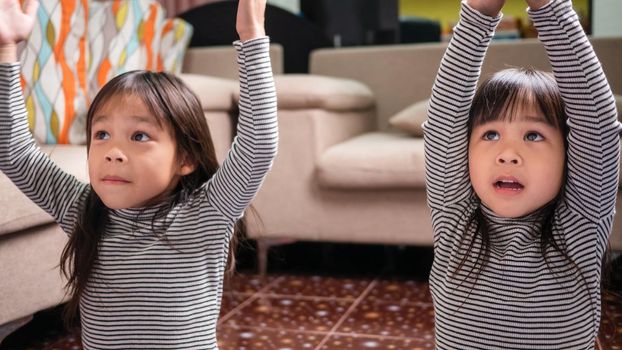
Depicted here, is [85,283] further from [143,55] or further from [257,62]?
[143,55]

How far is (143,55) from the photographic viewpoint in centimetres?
267

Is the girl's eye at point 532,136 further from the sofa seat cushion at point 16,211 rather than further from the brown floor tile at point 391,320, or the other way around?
the sofa seat cushion at point 16,211

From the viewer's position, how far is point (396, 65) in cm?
298

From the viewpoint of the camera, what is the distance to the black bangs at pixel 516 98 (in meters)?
1.07

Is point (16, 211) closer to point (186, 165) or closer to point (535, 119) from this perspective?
point (186, 165)

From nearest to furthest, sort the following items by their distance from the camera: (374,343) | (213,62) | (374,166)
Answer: (374,343)
(374,166)
(213,62)

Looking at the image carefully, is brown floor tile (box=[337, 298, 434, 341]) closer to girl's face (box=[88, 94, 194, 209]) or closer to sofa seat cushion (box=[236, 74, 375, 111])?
sofa seat cushion (box=[236, 74, 375, 111])

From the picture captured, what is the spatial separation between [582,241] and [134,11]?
78.2 inches

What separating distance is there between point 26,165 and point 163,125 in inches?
8.9

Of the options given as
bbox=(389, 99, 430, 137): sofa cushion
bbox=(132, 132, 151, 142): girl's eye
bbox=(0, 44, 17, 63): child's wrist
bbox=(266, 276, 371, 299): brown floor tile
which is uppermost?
bbox=(0, 44, 17, 63): child's wrist

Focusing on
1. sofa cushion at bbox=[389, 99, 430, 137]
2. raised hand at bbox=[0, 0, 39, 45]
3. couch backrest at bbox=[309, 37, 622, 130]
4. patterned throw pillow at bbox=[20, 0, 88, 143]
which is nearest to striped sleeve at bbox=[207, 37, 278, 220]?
raised hand at bbox=[0, 0, 39, 45]

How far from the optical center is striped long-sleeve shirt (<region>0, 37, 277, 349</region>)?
116 cm

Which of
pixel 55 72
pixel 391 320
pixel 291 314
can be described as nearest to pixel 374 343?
pixel 391 320

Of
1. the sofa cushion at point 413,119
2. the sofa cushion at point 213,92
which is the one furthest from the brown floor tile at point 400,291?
the sofa cushion at point 213,92
